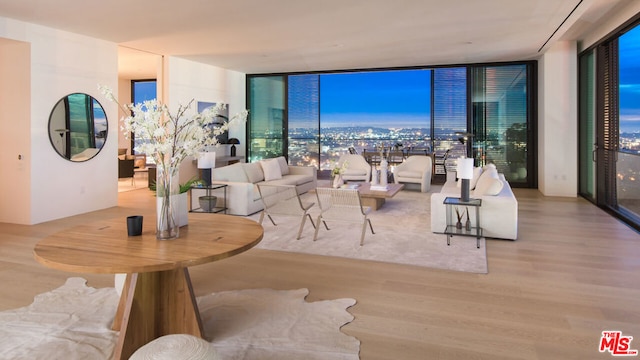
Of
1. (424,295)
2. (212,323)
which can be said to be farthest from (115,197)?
(424,295)

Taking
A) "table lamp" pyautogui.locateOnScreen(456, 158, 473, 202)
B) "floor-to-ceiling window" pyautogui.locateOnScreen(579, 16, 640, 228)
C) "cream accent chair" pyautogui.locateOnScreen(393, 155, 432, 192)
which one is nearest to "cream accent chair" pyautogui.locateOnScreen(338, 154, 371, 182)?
"cream accent chair" pyautogui.locateOnScreen(393, 155, 432, 192)

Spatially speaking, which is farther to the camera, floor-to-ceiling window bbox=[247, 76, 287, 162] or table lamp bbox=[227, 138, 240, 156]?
floor-to-ceiling window bbox=[247, 76, 287, 162]

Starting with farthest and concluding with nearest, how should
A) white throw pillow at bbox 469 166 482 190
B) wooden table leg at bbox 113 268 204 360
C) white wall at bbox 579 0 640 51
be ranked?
white throw pillow at bbox 469 166 482 190 → white wall at bbox 579 0 640 51 → wooden table leg at bbox 113 268 204 360

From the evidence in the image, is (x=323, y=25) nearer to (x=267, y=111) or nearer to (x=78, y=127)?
(x=78, y=127)

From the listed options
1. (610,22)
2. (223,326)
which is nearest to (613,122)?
(610,22)

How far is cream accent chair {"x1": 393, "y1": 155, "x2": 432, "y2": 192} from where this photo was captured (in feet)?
27.4

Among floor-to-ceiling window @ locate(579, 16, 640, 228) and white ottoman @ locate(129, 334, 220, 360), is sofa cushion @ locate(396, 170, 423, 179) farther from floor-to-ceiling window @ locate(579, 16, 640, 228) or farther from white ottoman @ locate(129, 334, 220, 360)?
white ottoman @ locate(129, 334, 220, 360)

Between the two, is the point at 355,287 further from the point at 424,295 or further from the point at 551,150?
the point at 551,150

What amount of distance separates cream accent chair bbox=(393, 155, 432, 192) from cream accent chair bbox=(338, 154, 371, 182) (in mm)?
637

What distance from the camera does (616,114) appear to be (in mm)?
5945

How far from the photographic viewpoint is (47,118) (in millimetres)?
5840

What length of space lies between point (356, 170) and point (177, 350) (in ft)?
23.1

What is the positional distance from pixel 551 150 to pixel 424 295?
→ 6.17 m

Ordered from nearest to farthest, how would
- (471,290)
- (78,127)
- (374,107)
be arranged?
(471,290) < (78,127) < (374,107)
